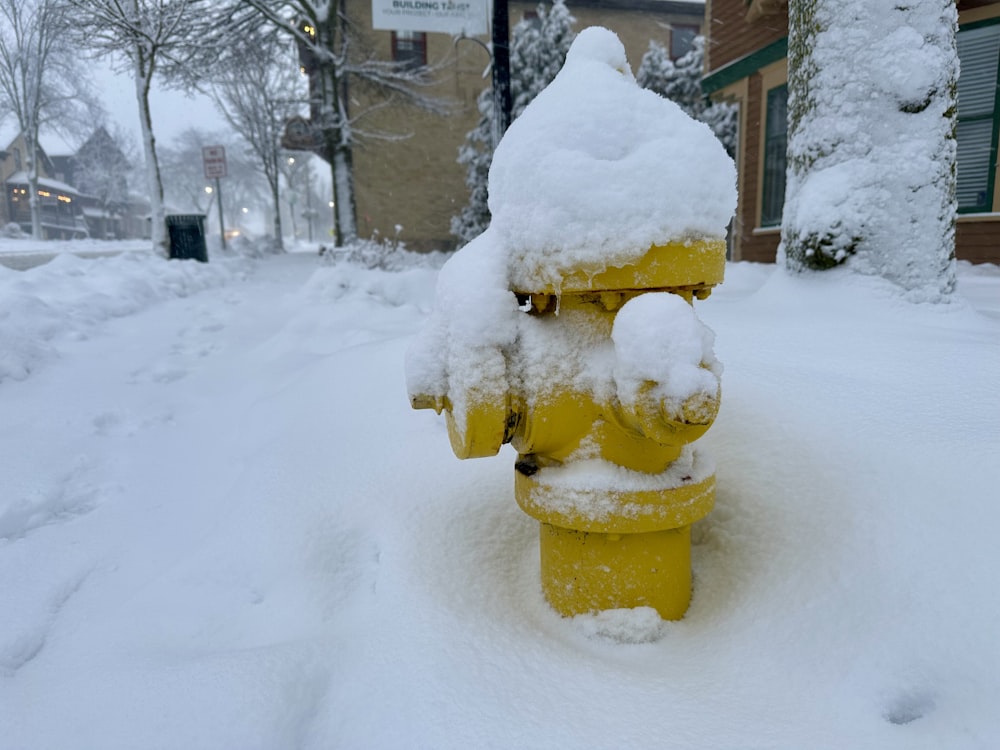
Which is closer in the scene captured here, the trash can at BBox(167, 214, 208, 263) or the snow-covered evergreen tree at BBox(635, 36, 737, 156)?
the trash can at BBox(167, 214, 208, 263)

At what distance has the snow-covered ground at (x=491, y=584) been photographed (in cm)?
119

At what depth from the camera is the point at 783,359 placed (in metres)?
2.21

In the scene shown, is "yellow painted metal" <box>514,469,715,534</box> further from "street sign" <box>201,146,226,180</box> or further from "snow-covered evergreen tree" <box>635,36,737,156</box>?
"street sign" <box>201,146,226,180</box>

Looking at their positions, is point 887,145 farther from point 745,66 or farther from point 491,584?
point 745,66

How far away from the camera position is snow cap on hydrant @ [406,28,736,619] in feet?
4.28

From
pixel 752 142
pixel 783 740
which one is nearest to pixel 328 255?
pixel 752 142

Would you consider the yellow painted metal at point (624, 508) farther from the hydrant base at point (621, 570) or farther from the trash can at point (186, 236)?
the trash can at point (186, 236)

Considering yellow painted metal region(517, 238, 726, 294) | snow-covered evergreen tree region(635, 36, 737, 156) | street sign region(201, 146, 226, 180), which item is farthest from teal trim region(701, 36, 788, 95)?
street sign region(201, 146, 226, 180)

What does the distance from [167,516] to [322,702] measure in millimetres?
1228

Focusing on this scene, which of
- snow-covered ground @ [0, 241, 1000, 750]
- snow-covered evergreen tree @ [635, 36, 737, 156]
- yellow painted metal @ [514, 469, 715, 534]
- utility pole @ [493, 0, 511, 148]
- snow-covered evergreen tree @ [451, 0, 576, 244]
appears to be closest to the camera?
snow-covered ground @ [0, 241, 1000, 750]

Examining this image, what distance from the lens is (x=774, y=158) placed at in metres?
10.4

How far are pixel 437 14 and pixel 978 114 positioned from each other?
20.8 ft

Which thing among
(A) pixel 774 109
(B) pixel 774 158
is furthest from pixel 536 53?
(B) pixel 774 158

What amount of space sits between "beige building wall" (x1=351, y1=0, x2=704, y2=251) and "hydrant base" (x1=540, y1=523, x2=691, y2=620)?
18.7m
